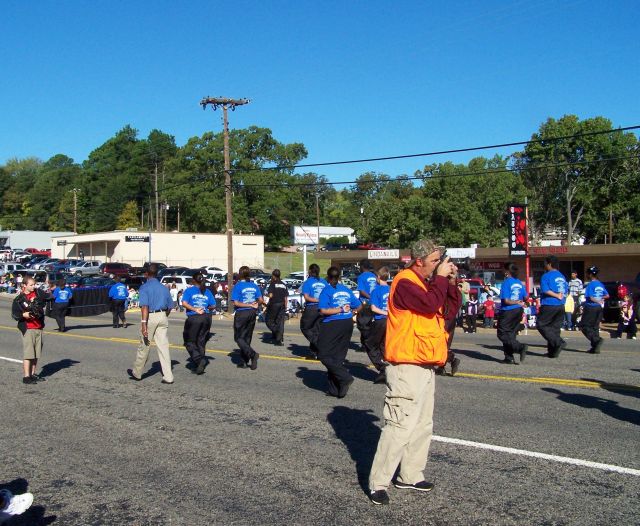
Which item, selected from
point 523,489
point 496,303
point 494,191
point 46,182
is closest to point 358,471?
point 523,489

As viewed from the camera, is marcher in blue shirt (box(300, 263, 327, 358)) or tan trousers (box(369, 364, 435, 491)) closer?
tan trousers (box(369, 364, 435, 491))

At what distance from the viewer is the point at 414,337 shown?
196 inches

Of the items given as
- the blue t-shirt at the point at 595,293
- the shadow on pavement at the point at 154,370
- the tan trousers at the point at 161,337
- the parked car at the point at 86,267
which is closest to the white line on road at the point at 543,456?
the tan trousers at the point at 161,337

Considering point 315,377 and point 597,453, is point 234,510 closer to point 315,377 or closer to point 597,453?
point 597,453

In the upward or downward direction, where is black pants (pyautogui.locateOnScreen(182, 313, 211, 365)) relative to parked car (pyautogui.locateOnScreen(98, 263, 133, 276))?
downward

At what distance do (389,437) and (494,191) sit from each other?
53974mm

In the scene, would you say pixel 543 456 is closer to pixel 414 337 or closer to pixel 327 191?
pixel 414 337

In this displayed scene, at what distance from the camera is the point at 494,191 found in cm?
5653

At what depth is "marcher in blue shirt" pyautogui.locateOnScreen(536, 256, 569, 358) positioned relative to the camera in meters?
12.1

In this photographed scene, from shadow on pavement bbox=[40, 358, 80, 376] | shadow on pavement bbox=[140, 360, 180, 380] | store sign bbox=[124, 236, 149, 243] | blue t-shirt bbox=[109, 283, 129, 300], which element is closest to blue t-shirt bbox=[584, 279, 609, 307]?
shadow on pavement bbox=[140, 360, 180, 380]

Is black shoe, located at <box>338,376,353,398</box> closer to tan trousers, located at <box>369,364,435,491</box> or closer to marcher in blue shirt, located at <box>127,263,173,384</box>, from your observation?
marcher in blue shirt, located at <box>127,263,173,384</box>

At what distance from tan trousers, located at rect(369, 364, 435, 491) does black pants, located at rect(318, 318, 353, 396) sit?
3.72 metres

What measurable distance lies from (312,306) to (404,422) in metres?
9.52

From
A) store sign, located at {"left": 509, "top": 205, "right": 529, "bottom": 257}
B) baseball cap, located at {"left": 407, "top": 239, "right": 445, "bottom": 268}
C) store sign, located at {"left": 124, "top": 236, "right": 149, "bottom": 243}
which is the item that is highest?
store sign, located at {"left": 124, "top": 236, "right": 149, "bottom": 243}
